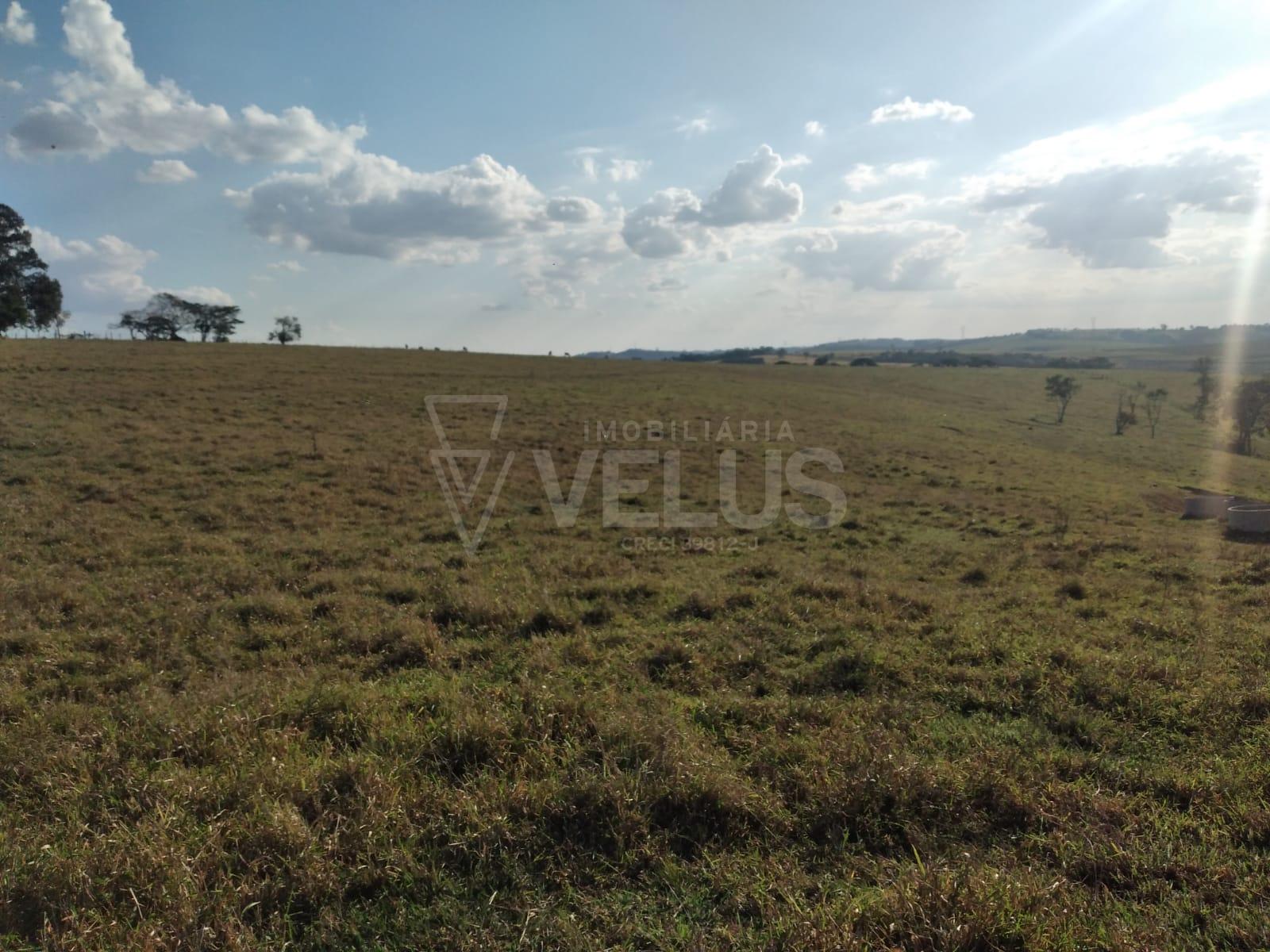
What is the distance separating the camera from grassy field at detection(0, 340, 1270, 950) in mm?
3418

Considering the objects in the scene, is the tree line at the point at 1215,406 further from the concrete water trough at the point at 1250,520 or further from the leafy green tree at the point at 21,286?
the leafy green tree at the point at 21,286

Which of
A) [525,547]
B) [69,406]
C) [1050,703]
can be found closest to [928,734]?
[1050,703]

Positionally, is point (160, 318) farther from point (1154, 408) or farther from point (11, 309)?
point (1154, 408)

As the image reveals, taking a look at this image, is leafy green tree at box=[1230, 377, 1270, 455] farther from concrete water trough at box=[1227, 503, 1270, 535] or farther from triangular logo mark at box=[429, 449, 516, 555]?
triangular logo mark at box=[429, 449, 516, 555]

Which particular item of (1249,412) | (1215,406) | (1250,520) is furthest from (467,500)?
(1215,406)

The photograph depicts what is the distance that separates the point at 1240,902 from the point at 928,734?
1.99 m

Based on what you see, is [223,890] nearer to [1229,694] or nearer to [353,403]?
[1229,694]

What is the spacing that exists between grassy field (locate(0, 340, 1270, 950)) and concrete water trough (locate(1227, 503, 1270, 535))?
1762 mm

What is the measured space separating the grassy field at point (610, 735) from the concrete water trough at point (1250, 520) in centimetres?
176

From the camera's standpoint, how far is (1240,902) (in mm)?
3428

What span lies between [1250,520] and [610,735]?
1774 centimetres

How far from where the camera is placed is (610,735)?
4.96m

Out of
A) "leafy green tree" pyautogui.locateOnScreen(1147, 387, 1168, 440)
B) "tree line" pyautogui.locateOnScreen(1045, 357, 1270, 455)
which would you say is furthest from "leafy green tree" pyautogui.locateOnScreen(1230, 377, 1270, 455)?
"leafy green tree" pyautogui.locateOnScreen(1147, 387, 1168, 440)

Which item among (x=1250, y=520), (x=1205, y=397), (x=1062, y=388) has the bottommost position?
(x=1250, y=520)
